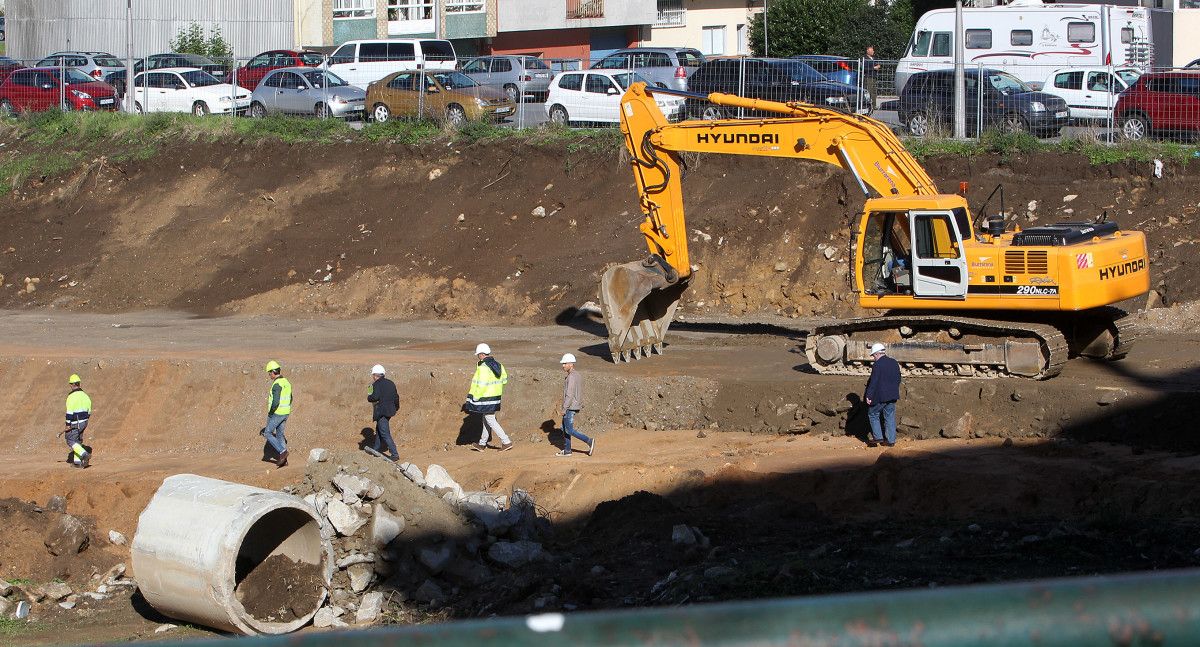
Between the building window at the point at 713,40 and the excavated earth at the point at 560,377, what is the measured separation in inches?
1119

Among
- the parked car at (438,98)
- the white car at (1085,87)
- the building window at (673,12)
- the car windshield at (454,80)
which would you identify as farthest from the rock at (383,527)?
the building window at (673,12)

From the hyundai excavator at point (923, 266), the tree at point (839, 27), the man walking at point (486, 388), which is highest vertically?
the tree at point (839, 27)

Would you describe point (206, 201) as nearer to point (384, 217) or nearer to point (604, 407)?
point (384, 217)

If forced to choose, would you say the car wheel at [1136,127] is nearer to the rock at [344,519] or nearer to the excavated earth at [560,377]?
the excavated earth at [560,377]

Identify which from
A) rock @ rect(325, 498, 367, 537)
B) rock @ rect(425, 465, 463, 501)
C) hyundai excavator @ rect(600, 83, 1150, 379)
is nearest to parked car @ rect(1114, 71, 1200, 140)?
hyundai excavator @ rect(600, 83, 1150, 379)

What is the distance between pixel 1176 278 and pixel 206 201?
841 inches

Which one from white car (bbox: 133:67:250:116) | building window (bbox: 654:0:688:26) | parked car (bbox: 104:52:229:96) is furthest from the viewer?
building window (bbox: 654:0:688:26)

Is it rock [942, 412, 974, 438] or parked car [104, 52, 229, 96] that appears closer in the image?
rock [942, 412, 974, 438]

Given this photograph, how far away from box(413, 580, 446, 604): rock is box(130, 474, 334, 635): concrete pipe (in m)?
0.87

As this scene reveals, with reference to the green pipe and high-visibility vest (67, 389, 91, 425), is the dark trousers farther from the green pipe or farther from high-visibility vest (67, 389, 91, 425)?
the green pipe

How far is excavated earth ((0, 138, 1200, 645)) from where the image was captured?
11.6 m

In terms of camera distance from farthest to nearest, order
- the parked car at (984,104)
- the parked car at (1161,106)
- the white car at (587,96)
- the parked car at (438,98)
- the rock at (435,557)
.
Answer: the parked car at (438,98) → the white car at (587,96) → the parked car at (984,104) → the parked car at (1161,106) → the rock at (435,557)

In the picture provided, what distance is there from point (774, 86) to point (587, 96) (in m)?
4.76

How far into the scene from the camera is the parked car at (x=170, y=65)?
38500 mm
